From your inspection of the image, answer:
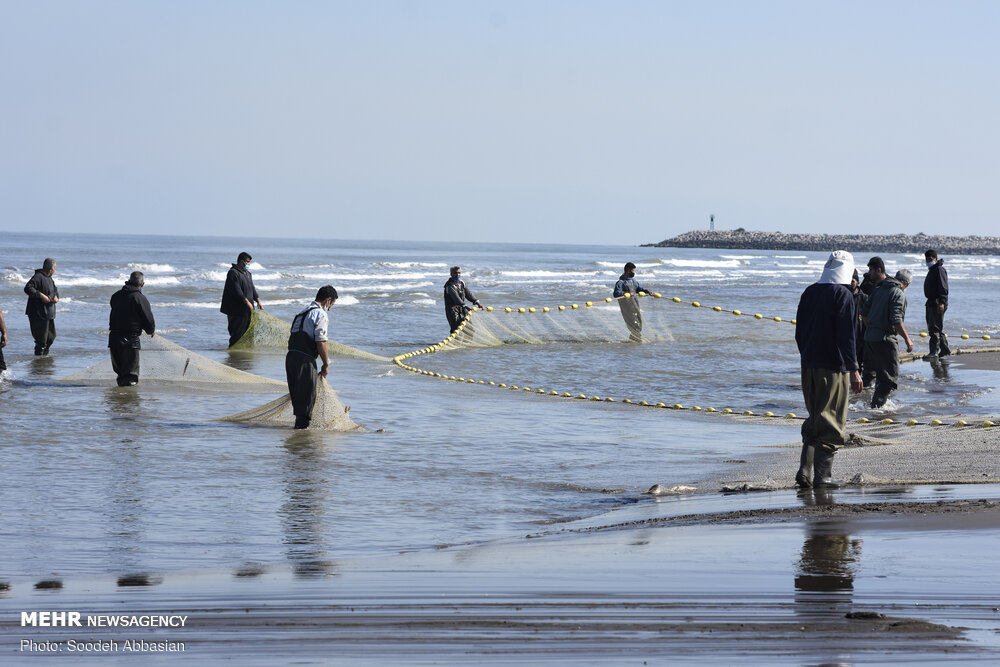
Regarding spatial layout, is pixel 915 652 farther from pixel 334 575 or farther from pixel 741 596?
pixel 334 575

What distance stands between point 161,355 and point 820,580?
34.0ft

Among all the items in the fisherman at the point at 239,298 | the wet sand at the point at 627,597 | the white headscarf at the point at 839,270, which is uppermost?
the white headscarf at the point at 839,270

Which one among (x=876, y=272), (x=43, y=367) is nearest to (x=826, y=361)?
(x=876, y=272)

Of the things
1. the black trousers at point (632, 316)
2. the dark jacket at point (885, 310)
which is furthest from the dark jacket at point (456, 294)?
the dark jacket at point (885, 310)

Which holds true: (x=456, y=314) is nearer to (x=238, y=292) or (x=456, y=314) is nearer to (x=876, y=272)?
(x=238, y=292)

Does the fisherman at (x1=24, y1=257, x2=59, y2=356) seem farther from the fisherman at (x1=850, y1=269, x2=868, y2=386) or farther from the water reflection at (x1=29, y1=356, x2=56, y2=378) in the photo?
the fisherman at (x1=850, y1=269, x2=868, y2=386)

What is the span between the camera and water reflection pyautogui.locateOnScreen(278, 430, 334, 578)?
5555 millimetres

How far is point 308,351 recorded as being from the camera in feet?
31.9

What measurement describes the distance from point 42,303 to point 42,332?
0.82 m

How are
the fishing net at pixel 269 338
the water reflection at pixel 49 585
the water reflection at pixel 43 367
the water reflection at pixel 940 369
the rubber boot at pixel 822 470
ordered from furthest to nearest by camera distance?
the fishing net at pixel 269 338 → the water reflection at pixel 940 369 → the water reflection at pixel 43 367 → the rubber boot at pixel 822 470 → the water reflection at pixel 49 585

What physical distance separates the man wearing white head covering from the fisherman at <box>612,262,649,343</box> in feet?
41.2

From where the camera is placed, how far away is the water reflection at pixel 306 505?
18.2 ft

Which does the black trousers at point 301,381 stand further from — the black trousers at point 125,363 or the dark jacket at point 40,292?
the dark jacket at point 40,292

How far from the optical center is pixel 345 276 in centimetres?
5703
